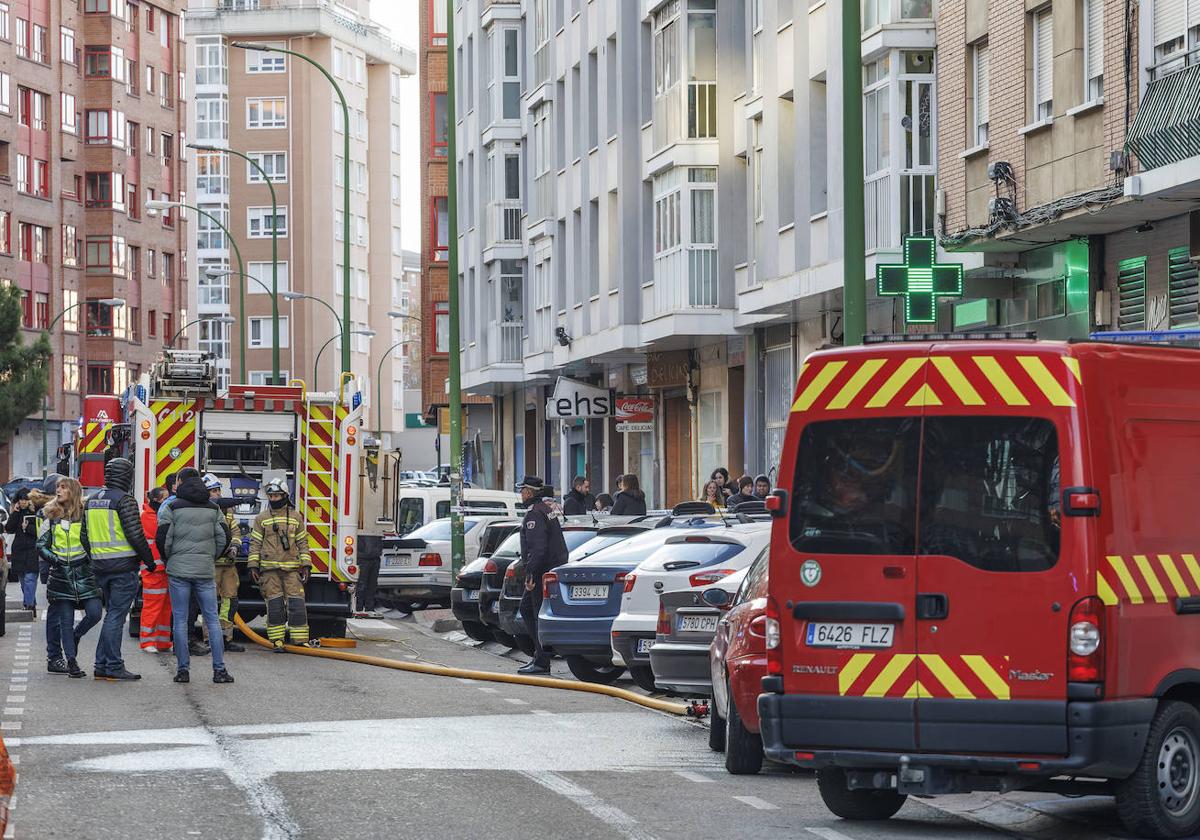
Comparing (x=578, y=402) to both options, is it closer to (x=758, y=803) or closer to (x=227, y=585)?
(x=227, y=585)

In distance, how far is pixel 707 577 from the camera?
55.4 feet

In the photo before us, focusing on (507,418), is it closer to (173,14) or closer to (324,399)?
(324,399)

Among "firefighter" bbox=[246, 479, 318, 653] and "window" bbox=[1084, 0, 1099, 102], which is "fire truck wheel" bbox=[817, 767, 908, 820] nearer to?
"firefighter" bbox=[246, 479, 318, 653]

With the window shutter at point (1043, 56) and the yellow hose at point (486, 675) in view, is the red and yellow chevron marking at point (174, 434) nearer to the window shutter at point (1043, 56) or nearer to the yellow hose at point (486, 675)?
the yellow hose at point (486, 675)

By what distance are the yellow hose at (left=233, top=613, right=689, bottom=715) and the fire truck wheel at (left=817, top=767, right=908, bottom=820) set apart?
4.83 m

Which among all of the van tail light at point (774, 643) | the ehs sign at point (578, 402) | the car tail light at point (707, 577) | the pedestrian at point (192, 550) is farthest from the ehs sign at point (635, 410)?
the van tail light at point (774, 643)

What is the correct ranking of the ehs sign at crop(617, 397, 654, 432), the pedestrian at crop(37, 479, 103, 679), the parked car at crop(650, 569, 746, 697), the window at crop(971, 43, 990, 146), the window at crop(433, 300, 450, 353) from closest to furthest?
1. the parked car at crop(650, 569, 746, 697)
2. the pedestrian at crop(37, 479, 103, 679)
3. the window at crop(971, 43, 990, 146)
4. the ehs sign at crop(617, 397, 654, 432)
5. the window at crop(433, 300, 450, 353)

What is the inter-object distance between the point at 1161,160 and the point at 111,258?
85.3 meters

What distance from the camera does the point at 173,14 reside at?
110625 millimetres

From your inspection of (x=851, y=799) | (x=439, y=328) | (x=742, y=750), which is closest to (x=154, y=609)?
(x=742, y=750)

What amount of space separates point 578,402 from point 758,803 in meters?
26.7

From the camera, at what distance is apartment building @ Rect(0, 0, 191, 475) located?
9319 centimetres

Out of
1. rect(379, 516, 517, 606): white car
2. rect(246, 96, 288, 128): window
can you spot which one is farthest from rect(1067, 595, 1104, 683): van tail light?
rect(246, 96, 288, 128): window

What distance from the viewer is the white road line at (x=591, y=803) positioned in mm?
10133
